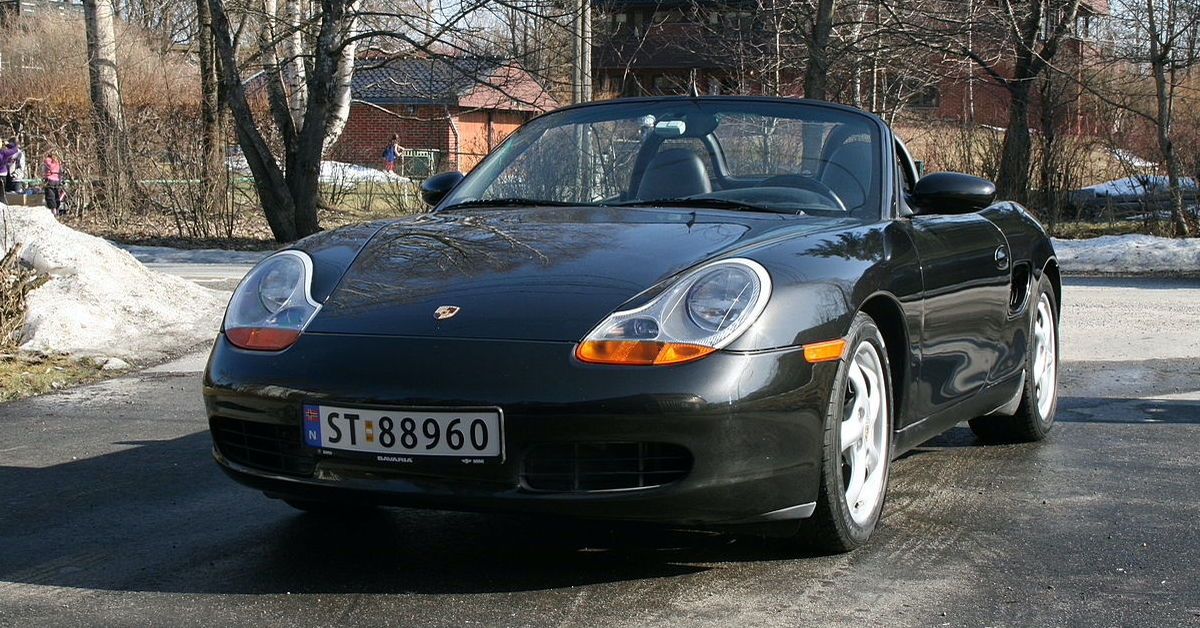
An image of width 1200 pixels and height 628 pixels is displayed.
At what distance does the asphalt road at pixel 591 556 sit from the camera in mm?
3521

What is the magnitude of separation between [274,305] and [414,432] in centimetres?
70

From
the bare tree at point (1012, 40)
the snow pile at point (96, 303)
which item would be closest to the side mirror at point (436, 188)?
the snow pile at point (96, 303)

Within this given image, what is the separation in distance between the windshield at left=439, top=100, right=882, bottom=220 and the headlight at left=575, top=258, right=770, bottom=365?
34.6 inches

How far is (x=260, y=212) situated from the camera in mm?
24094

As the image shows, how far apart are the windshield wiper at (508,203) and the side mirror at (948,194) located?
45.9 inches

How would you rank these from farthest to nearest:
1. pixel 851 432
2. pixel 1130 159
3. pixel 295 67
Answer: pixel 295 67 < pixel 1130 159 < pixel 851 432

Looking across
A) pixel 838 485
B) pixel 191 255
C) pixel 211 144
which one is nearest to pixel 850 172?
pixel 838 485

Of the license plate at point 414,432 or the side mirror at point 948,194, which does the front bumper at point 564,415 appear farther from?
the side mirror at point 948,194

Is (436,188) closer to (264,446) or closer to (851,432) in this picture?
(264,446)

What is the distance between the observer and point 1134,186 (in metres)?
21.0

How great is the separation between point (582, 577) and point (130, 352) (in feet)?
19.3

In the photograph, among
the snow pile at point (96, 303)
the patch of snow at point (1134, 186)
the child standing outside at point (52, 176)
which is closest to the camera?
the snow pile at point (96, 303)

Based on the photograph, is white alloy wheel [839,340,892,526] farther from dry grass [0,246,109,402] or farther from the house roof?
the house roof

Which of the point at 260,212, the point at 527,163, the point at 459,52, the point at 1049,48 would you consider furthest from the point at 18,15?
the point at 527,163
